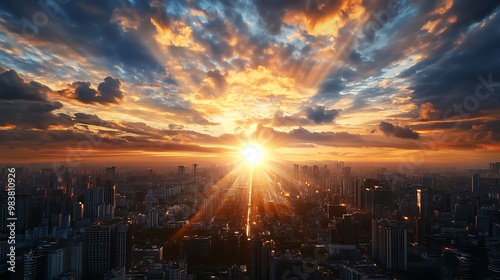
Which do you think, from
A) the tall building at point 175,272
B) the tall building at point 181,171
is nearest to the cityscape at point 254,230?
the tall building at point 175,272

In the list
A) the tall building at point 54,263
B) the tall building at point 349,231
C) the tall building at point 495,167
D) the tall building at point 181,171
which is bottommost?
the tall building at point 349,231

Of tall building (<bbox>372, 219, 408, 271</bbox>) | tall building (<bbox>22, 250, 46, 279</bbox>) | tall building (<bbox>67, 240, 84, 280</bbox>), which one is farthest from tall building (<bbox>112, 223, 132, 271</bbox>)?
tall building (<bbox>372, 219, 408, 271</bbox>)

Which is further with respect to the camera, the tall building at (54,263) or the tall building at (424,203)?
the tall building at (424,203)

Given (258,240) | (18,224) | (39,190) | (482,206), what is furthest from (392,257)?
(39,190)

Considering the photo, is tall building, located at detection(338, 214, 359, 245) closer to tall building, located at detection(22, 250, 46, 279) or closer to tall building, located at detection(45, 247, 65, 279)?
tall building, located at detection(45, 247, 65, 279)

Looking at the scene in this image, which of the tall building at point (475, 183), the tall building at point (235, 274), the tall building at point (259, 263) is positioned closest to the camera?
the tall building at point (235, 274)

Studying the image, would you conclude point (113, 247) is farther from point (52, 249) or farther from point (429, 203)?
point (429, 203)

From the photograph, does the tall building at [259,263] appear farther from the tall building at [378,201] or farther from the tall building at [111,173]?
the tall building at [111,173]
